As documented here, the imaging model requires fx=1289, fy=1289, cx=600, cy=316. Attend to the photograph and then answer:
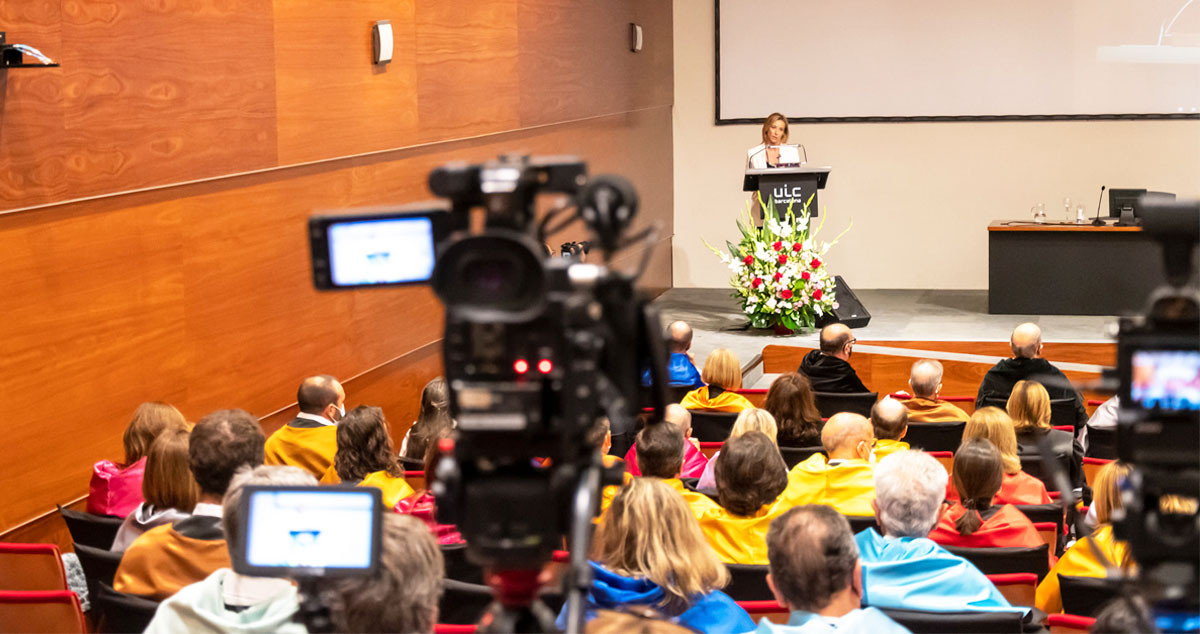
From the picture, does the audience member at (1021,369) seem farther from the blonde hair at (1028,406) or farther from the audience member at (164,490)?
the audience member at (164,490)

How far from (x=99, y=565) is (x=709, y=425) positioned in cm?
315

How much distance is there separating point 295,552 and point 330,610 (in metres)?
0.25

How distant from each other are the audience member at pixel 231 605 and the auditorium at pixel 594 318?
0.01 m

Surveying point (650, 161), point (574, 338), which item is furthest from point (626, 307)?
point (650, 161)

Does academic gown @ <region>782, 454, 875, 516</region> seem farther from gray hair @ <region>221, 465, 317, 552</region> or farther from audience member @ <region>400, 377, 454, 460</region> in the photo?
gray hair @ <region>221, 465, 317, 552</region>

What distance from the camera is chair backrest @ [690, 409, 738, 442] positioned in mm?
5871

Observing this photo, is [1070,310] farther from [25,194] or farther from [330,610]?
[330,610]

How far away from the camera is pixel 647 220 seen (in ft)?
37.2

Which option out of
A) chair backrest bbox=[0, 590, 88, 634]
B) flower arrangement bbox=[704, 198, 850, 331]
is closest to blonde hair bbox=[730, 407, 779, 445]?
chair backrest bbox=[0, 590, 88, 634]

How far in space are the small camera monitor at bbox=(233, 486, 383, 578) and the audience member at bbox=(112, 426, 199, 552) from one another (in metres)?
1.45

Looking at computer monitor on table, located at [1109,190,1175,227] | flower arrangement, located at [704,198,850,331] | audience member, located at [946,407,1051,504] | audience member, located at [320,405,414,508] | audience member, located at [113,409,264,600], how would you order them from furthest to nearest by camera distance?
computer monitor on table, located at [1109,190,1175,227] → flower arrangement, located at [704,198,850,331] → audience member, located at [946,407,1051,504] → audience member, located at [320,405,414,508] → audience member, located at [113,409,264,600]

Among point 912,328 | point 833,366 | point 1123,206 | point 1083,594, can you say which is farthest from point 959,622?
point 1123,206

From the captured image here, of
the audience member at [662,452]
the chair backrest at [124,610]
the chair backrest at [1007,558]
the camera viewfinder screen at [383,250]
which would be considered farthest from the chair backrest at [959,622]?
the chair backrest at [124,610]

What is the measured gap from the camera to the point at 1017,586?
10.4 feet
